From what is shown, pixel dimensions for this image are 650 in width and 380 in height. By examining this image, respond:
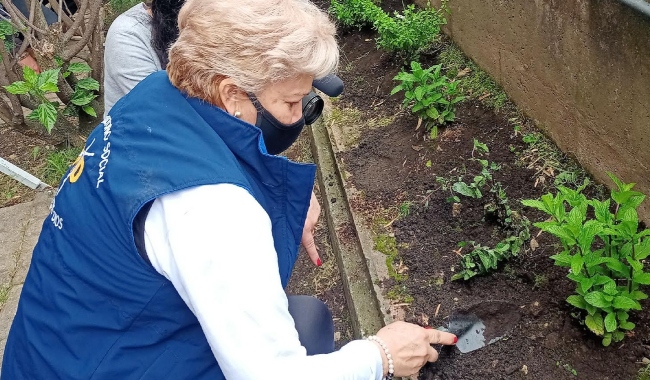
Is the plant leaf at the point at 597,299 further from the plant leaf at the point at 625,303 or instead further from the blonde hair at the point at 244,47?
the blonde hair at the point at 244,47

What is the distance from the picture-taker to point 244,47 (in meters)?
1.51

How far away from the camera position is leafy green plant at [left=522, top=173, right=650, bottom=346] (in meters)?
1.98

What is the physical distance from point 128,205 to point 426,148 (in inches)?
91.6

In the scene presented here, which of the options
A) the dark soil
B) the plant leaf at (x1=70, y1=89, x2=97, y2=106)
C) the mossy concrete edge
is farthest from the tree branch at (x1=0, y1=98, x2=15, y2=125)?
the dark soil

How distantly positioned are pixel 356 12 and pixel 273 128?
3.16m

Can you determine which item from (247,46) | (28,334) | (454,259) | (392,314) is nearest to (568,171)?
(454,259)

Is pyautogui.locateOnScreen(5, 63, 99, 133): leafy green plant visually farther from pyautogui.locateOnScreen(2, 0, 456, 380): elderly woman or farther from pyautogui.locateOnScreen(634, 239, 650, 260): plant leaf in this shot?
pyautogui.locateOnScreen(634, 239, 650, 260): plant leaf

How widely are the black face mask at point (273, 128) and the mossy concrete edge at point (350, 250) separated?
1051 millimetres

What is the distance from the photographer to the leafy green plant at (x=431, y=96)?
3.34 meters

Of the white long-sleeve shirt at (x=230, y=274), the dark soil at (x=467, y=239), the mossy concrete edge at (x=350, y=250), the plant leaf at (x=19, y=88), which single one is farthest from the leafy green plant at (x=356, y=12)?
the white long-sleeve shirt at (x=230, y=274)

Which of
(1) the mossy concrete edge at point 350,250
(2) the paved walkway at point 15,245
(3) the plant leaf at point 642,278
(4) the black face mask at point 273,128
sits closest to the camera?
(4) the black face mask at point 273,128

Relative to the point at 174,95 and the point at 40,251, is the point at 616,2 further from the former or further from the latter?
the point at 40,251

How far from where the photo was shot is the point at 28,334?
1.56 metres

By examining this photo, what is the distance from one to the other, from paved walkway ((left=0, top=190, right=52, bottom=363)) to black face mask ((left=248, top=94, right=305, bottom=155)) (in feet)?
7.53
